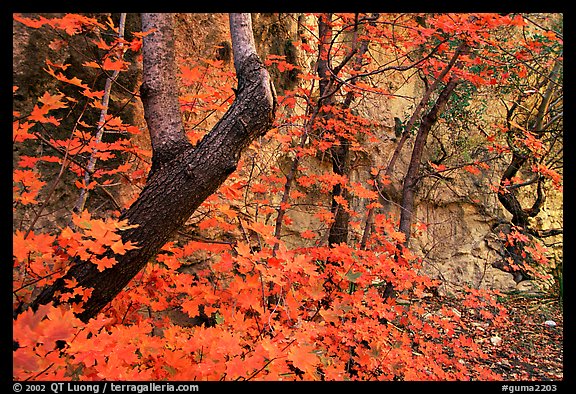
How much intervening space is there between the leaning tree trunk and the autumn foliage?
4.0 inches

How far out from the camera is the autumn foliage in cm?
194

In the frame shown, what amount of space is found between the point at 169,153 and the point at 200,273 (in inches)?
86.9

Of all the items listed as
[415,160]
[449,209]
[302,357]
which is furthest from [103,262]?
[449,209]

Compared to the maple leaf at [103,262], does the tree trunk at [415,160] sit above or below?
above

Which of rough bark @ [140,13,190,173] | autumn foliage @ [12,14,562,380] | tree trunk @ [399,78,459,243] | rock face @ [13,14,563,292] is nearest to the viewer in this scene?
autumn foliage @ [12,14,562,380]

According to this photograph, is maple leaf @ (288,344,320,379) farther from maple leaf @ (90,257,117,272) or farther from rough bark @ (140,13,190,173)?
rough bark @ (140,13,190,173)

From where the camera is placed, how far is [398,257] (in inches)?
176

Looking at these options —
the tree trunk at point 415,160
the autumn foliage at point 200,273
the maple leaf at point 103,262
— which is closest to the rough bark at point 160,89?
the autumn foliage at point 200,273

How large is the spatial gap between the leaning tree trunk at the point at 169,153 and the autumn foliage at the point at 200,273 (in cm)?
10

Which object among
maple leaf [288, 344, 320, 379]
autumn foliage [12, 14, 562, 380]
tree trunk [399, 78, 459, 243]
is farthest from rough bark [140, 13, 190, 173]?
tree trunk [399, 78, 459, 243]

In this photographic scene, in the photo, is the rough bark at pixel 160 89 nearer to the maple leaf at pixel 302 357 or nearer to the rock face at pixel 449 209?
the maple leaf at pixel 302 357

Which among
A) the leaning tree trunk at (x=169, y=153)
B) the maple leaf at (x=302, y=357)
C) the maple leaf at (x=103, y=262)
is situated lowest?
the maple leaf at (x=302, y=357)

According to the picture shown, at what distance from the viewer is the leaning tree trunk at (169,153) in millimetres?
2115
